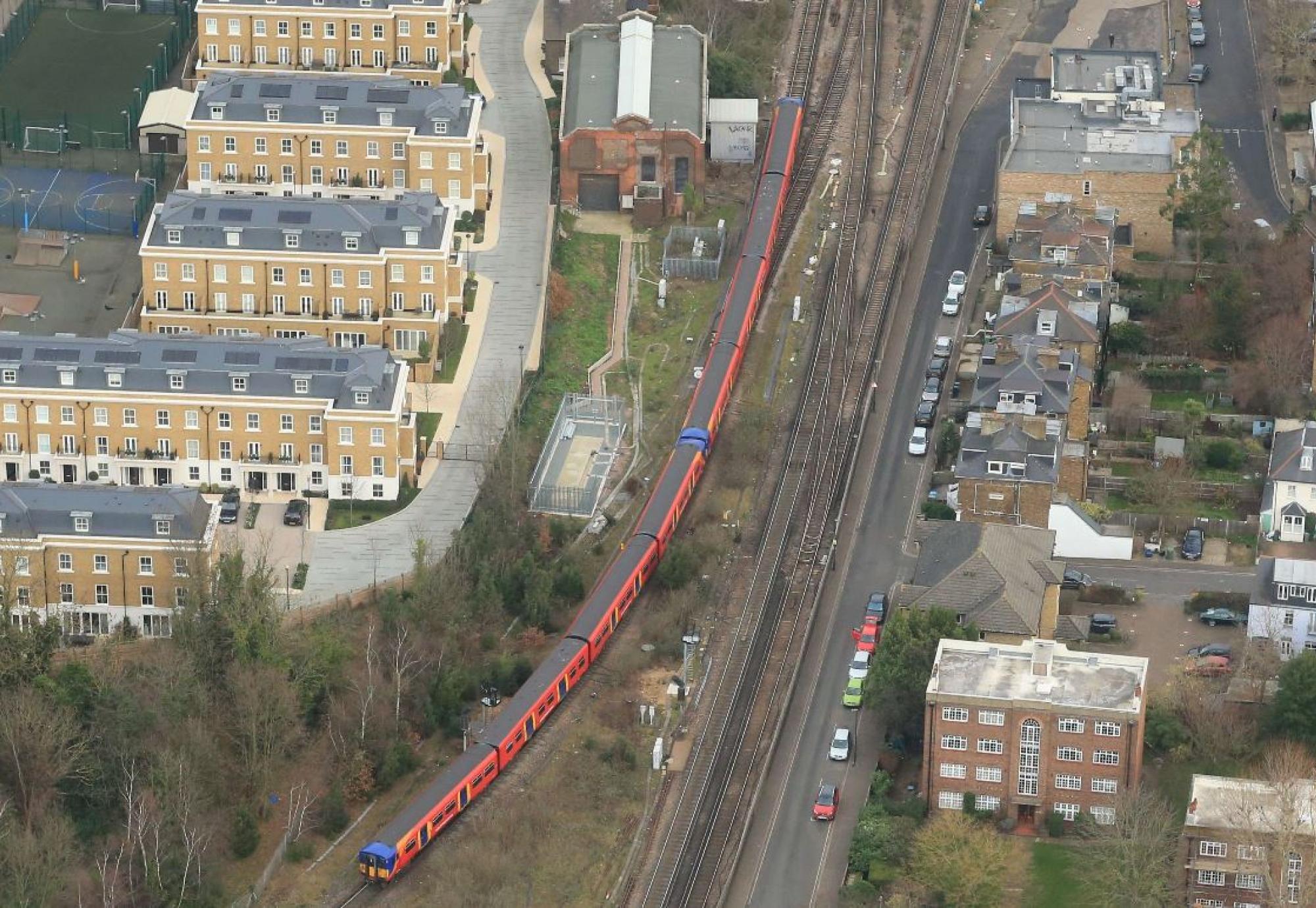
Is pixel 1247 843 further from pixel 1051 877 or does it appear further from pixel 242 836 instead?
pixel 242 836

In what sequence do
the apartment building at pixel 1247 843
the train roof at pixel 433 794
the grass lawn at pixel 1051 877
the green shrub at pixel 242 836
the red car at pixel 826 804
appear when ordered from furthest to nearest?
the red car at pixel 826 804 < the green shrub at pixel 242 836 < the train roof at pixel 433 794 < the grass lawn at pixel 1051 877 < the apartment building at pixel 1247 843

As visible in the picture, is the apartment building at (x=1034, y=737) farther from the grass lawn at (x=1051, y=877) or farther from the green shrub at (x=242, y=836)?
the green shrub at (x=242, y=836)

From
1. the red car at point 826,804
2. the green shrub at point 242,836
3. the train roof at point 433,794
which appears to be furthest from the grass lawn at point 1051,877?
the green shrub at point 242,836

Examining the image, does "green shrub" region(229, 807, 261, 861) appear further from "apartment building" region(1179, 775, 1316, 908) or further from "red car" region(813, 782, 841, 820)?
"apartment building" region(1179, 775, 1316, 908)

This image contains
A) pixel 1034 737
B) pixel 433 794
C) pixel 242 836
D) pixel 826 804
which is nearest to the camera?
pixel 1034 737

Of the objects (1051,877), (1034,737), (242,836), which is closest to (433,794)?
(242,836)

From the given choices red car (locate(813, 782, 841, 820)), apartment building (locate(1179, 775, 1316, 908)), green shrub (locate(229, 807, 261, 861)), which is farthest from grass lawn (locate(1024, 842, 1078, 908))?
green shrub (locate(229, 807, 261, 861))
